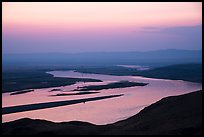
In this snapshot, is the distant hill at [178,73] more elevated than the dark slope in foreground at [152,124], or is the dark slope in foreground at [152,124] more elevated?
the distant hill at [178,73]

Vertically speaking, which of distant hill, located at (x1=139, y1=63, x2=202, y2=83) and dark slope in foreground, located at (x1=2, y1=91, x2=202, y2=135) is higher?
distant hill, located at (x1=139, y1=63, x2=202, y2=83)

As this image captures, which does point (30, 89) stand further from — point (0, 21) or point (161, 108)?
point (0, 21)

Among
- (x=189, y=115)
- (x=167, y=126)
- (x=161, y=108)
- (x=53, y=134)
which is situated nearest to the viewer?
(x=53, y=134)

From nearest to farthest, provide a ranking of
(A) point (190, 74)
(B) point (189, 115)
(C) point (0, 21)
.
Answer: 1. (C) point (0, 21)
2. (B) point (189, 115)
3. (A) point (190, 74)

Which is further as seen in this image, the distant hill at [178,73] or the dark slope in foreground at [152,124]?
the distant hill at [178,73]

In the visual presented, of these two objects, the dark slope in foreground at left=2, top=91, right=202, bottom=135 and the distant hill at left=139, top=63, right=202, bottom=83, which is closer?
the dark slope in foreground at left=2, top=91, right=202, bottom=135

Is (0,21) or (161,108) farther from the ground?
(0,21)

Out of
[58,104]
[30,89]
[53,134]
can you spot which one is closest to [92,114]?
[58,104]

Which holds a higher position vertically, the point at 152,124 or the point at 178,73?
the point at 178,73
